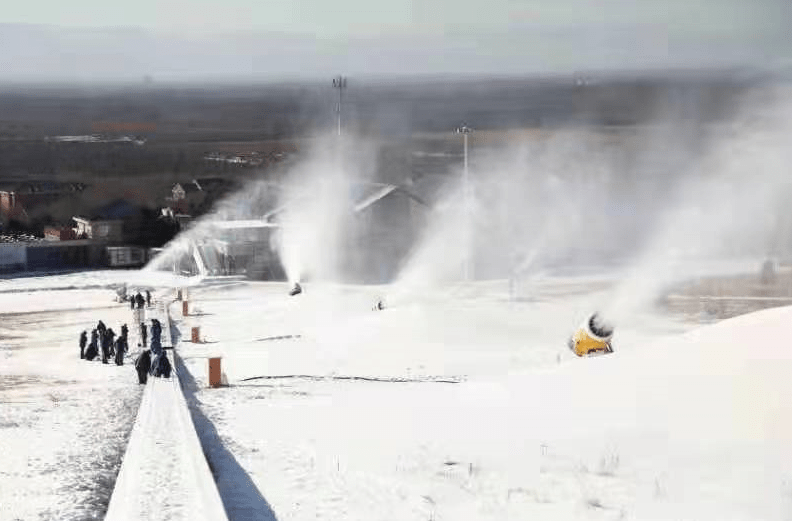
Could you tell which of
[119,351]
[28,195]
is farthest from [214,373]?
[28,195]

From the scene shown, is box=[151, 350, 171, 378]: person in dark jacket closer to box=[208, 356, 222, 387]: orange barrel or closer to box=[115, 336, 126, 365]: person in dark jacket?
box=[208, 356, 222, 387]: orange barrel

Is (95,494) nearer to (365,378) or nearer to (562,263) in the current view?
(365,378)

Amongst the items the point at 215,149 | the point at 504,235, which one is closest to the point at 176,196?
the point at 215,149

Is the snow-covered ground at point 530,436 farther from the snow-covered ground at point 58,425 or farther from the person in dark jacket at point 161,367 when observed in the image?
the snow-covered ground at point 58,425

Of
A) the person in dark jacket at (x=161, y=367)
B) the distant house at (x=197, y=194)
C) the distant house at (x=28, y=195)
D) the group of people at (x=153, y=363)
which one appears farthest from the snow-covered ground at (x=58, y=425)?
the distant house at (x=28, y=195)

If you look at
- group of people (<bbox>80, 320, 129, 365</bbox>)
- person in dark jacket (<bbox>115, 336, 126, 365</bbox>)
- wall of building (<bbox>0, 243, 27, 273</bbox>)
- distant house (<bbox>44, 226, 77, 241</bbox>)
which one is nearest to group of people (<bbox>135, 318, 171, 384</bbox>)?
person in dark jacket (<bbox>115, 336, 126, 365</bbox>)
